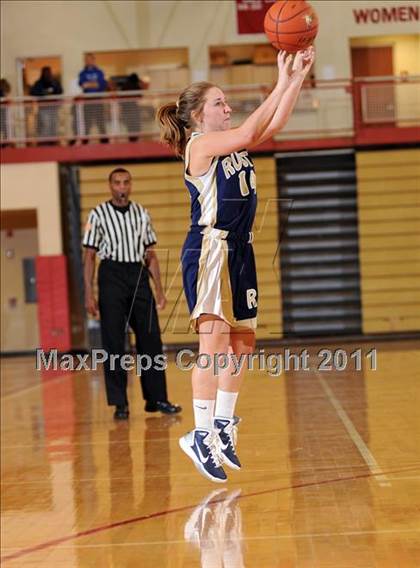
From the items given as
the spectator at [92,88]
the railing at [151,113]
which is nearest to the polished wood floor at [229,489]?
the railing at [151,113]

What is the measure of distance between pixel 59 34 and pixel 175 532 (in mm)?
15136

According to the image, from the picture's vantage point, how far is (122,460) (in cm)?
746

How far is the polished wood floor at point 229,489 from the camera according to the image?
5031 mm

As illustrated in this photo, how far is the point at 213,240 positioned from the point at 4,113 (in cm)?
1387

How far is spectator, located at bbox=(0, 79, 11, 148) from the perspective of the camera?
55.9 ft

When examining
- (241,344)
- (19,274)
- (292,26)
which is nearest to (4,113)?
(19,274)

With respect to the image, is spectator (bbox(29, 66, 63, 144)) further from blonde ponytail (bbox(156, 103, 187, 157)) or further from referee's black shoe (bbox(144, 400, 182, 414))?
blonde ponytail (bbox(156, 103, 187, 157))

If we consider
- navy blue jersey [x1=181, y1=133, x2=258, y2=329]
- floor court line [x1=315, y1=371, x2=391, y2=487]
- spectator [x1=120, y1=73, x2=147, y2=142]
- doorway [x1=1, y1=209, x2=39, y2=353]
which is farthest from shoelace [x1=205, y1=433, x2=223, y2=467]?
doorway [x1=1, y1=209, x2=39, y2=353]

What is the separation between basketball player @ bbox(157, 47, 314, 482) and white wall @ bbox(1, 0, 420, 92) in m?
15.3

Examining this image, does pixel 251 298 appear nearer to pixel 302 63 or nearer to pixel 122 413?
pixel 302 63

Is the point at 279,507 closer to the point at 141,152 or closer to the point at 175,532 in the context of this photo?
the point at 175,532

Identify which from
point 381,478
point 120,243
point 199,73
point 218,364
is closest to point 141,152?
point 199,73

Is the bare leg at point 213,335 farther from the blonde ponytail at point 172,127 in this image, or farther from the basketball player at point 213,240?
the blonde ponytail at point 172,127

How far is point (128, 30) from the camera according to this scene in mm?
19172
